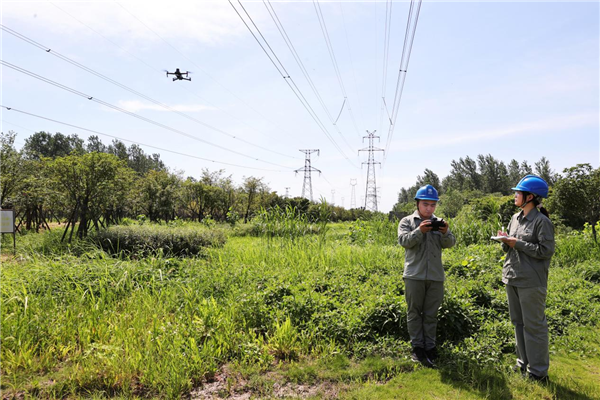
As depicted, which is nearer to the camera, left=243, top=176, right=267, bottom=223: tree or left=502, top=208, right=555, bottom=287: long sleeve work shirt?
left=502, top=208, right=555, bottom=287: long sleeve work shirt

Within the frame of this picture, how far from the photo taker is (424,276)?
3.70 m

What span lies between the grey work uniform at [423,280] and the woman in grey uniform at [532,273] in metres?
0.63

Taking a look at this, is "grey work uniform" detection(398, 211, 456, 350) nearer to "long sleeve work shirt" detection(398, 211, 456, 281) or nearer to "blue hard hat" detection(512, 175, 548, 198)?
"long sleeve work shirt" detection(398, 211, 456, 281)

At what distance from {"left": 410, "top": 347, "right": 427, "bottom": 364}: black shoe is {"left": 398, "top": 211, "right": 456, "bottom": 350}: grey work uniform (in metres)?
0.04

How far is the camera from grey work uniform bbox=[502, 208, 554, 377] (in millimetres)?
3250

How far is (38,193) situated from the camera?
39.7ft

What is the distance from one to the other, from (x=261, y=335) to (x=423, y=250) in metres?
2.22

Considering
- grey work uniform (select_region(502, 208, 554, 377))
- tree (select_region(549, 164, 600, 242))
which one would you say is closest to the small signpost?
grey work uniform (select_region(502, 208, 554, 377))

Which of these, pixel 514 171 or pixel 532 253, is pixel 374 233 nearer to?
pixel 532 253

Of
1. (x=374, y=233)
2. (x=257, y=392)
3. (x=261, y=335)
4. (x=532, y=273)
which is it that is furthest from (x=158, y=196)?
(x=532, y=273)

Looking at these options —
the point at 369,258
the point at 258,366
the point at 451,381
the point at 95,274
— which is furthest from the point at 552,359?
the point at 95,274

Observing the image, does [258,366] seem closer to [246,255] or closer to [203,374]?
[203,374]

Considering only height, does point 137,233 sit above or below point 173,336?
above

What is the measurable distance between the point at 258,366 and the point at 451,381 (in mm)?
1885
